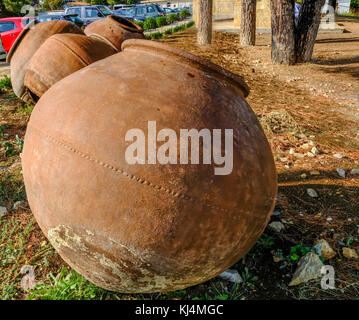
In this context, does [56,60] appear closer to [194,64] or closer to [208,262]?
[194,64]

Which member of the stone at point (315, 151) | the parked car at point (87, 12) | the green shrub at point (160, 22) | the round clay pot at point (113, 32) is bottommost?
the stone at point (315, 151)

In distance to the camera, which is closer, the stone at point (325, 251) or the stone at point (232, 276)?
the stone at point (232, 276)

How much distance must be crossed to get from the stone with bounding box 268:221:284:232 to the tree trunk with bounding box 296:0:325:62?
7.85 m

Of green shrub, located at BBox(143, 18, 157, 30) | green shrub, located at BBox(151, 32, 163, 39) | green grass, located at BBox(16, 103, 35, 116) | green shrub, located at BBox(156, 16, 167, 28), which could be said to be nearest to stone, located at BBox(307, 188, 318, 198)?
green grass, located at BBox(16, 103, 35, 116)

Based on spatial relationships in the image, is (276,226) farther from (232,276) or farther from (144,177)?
(144,177)

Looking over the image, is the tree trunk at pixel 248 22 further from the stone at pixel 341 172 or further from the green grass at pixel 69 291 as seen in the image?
the green grass at pixel 69 291

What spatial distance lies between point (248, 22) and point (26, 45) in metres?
9.51

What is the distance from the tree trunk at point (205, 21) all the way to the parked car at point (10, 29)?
6578 mm

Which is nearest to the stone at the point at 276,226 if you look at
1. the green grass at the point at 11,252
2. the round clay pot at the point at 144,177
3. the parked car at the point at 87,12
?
the round clay pot at the point at 144,177

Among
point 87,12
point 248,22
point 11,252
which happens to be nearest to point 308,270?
point 11,252

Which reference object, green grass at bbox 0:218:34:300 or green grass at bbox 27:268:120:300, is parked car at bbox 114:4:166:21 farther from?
green grass at bbox 27:268:120:300

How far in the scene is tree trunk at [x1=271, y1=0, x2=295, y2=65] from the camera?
27.9 feet

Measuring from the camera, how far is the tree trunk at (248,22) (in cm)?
1142

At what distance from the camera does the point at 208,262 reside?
1838 millimetres
